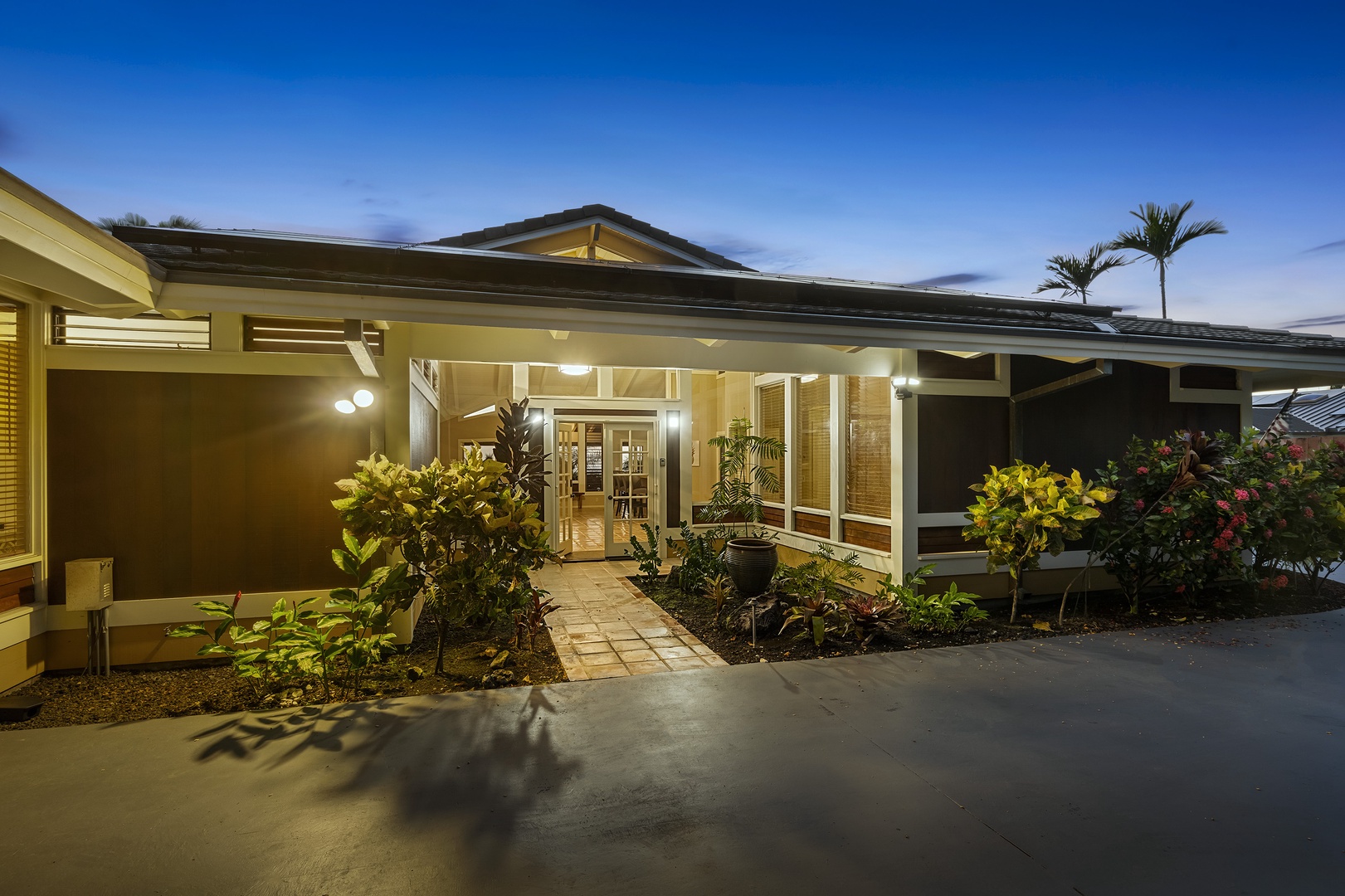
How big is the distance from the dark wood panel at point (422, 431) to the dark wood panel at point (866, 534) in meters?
4.41

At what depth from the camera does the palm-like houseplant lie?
6238 mm

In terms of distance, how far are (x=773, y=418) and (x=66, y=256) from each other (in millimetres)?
7349

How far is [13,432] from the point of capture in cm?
389

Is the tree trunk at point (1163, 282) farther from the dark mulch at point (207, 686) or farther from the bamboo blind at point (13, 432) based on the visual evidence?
the bamboo blind at point (13, 432)

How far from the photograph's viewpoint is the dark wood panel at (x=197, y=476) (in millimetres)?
4188

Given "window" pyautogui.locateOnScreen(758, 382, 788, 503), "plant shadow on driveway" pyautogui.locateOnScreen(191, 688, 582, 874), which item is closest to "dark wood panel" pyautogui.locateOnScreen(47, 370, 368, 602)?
"plant shadow on driveway" pyautogui.locateOnScreen(191, 688, 582, 874)

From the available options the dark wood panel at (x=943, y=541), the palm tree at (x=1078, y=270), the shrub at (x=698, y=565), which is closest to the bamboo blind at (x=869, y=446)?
the dark wood panel at (x=943, y=541)

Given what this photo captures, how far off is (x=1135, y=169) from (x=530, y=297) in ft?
39.4

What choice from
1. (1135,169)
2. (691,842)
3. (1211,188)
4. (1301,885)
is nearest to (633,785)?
(691,842)

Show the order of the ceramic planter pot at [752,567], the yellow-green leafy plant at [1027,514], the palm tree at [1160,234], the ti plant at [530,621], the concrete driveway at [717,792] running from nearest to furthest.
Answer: the concrete driveway at [717,792], the ti plant at [530,621], the yellow-green leafy plant at [1027,514], the ceramic planter pot at [752,567], the palm tree at [1160,234]

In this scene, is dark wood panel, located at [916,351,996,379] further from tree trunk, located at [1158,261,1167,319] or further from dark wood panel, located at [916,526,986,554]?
tree trunk, located at [1158,261,1167,319]

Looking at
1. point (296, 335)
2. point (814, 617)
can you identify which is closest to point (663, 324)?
point (814, 617)

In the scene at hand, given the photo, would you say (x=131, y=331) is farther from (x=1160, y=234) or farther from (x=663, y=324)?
(x=1160, y=234)

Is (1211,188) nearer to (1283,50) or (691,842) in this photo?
(1283,50)
